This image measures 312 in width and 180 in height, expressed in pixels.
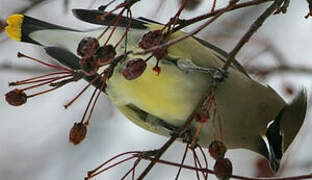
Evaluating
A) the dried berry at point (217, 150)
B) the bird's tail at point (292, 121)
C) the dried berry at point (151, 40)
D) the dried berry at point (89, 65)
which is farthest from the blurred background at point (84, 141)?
the dried berry at point (89, 65)

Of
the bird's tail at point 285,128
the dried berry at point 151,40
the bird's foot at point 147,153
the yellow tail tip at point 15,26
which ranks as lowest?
the bird's foot at point 147,153

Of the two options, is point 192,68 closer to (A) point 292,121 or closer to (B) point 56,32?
(A) point 292,121

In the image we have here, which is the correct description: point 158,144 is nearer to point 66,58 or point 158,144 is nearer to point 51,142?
point 51,142

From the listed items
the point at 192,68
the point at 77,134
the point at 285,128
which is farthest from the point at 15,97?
the point at 285,128

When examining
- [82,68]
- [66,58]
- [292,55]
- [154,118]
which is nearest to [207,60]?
[154,118]

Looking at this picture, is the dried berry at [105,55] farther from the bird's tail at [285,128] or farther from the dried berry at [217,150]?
the bird's tail at [285,128]

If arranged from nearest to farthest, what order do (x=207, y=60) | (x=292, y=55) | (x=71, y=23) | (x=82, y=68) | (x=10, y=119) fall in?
1. (x=82, y=68)
2. (x=207, y=60)
3. (x=71, y=23)
4. (x=292, y=55)
5. (x=10, y=119)
